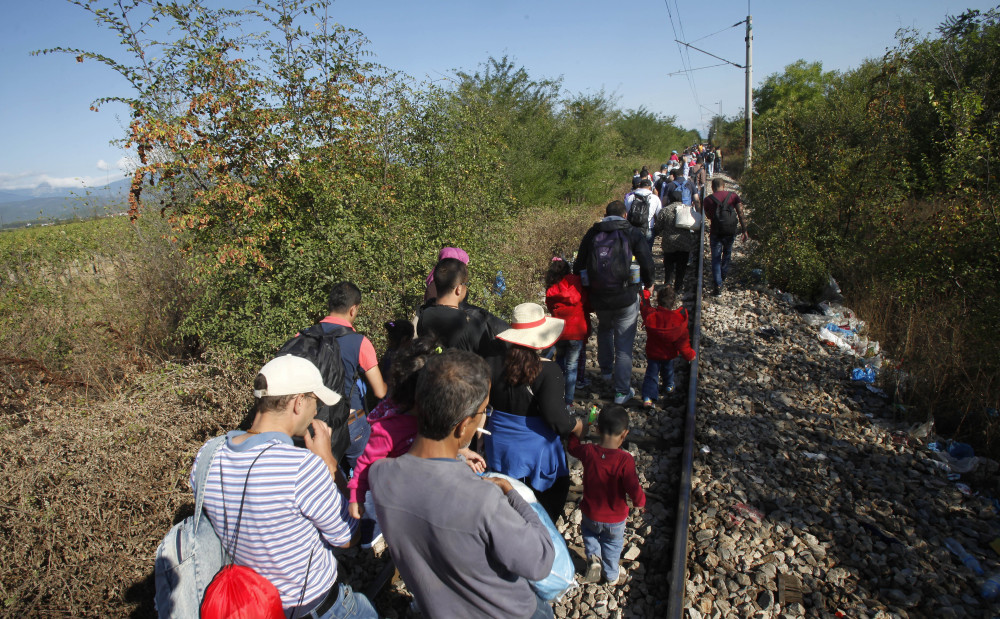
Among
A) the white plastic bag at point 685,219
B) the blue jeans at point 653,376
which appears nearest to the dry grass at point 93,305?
the blue jeans at point 653,376

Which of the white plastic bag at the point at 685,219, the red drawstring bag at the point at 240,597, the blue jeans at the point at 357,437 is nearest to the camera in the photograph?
the red drawstring bag at the point at 240,597

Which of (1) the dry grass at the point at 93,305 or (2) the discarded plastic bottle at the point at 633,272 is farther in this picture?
(1) the dry grass at the point at 93,305

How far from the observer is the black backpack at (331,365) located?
3.06 meters

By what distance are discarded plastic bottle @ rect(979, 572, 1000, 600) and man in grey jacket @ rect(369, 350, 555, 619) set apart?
10.1ft

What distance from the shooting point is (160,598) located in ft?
6.37

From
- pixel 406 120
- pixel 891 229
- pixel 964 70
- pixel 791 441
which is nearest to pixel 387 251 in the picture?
pixel 406 120

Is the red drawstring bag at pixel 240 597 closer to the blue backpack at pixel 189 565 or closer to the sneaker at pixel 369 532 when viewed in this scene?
the blue backpack at pixel 189 565

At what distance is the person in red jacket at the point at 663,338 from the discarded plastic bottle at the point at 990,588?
2455 mm

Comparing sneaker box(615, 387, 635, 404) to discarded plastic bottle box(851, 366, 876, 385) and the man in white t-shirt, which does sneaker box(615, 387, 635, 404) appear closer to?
discarded plastic bottle box(851, 366, 876, 385)

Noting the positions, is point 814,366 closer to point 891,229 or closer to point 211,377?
point 891,229

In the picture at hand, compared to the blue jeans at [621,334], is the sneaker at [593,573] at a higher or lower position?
lower

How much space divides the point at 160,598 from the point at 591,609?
7.66 feet

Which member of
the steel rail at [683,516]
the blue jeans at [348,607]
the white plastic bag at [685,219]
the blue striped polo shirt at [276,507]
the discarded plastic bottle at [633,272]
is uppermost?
the white plastic bag at [685,219]

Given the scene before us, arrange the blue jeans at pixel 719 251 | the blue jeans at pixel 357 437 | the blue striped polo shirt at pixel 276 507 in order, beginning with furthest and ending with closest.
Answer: the blue jeans at pixel 719 251 → the blue jeans at pixel 357 437 → the blue striped polo shirt at pixel 276 507
